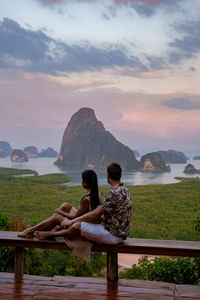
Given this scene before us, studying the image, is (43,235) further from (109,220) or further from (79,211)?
(109,220)

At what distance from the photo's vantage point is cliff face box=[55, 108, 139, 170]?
84.2m

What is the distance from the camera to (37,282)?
2.60 metres

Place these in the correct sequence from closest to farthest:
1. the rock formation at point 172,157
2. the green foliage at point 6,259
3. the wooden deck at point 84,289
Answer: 1. the wooden deck at point 84,289
2. the green foliage at point 6,259
3. the rock formation at point 172,157

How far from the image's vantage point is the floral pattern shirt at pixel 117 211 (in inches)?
96.2

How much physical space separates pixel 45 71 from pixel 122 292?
80920 millimetres

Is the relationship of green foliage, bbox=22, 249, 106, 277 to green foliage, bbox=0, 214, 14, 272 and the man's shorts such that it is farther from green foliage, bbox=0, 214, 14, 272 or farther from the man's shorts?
the man's shorts

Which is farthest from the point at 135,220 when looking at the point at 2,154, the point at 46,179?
the point at 2,154

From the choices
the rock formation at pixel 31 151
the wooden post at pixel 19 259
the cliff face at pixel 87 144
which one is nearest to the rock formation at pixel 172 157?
the cliff face at pixel 87 144

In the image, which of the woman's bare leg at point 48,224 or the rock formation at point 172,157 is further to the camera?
the rock formation at point 172,157

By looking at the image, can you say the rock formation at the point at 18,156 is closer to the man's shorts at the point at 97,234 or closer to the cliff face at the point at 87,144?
the cliff face at the point at 87,144

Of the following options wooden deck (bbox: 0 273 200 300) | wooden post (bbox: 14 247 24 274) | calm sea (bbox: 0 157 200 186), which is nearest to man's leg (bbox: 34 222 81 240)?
wooden post (bbox: 14 247 24 274)

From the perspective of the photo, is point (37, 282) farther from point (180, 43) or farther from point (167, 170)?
point (167, 170)

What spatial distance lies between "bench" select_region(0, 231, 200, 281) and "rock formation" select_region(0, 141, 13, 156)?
103 m

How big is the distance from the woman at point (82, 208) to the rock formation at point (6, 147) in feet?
339
